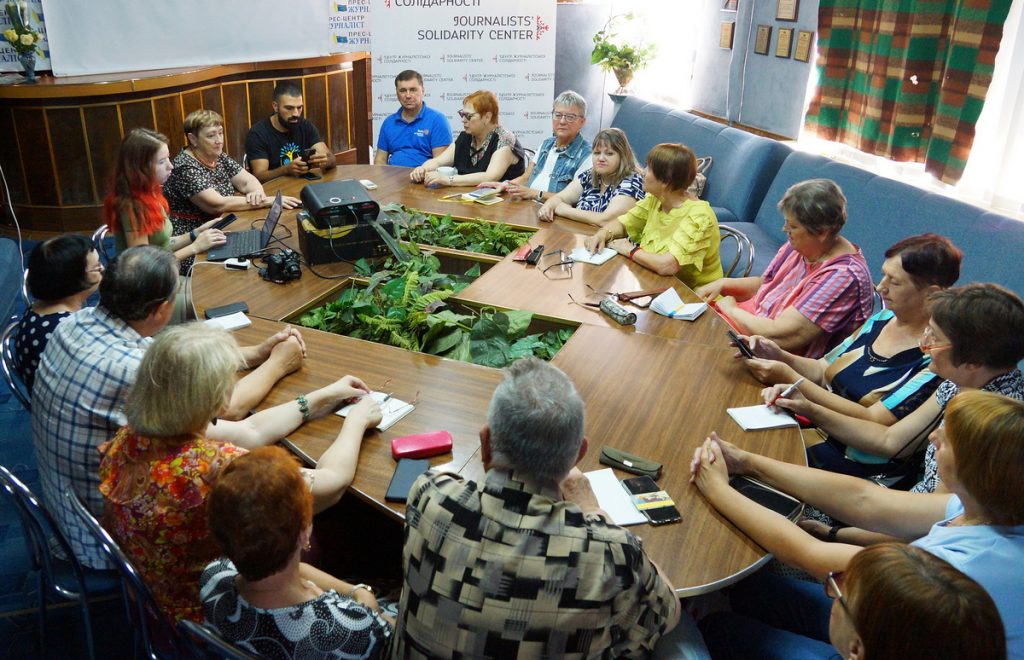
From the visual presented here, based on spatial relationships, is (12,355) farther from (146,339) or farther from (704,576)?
(704,576)

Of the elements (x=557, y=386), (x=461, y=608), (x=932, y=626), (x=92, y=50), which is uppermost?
(x=92, y=50)

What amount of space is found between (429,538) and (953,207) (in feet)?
10.5

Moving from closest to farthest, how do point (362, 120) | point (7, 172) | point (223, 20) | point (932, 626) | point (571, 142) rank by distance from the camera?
1. point (932, 626)
2. point (571, 142)
3. point (7, 172)
4. point (223, 20)
5. point (362, 120)

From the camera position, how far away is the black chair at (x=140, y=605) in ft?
4.77

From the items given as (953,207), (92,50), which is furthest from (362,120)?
(953,207)

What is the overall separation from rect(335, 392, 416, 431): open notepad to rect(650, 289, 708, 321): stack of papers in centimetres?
111

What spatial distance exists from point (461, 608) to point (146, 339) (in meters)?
1.30

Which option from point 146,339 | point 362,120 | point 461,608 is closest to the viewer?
point 461,608

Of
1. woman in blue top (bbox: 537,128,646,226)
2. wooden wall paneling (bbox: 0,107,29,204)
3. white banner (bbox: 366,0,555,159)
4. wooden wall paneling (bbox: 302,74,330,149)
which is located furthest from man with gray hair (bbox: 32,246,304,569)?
wooden wall paneling (bbox: 302,74,330,149)

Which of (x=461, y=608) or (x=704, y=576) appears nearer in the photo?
(x=461, y=608)

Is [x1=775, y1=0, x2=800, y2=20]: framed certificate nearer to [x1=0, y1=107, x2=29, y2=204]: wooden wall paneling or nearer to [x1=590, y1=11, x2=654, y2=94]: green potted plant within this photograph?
[x1=590, y1=11, x2=654, y2=94]: green potted plant

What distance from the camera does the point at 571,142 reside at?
14.7 feet

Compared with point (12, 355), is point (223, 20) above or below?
above

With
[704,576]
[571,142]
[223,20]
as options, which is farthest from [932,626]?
[223,20]
